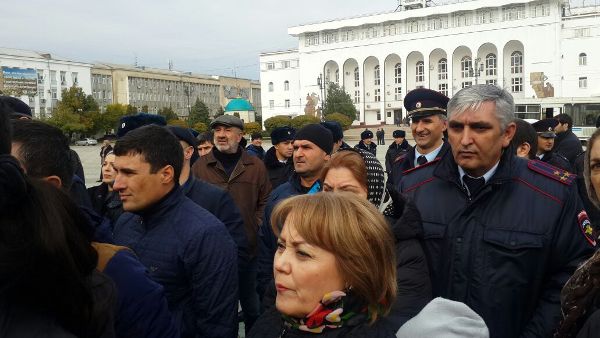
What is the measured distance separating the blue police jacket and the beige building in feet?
258

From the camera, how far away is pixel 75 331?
54.6 inches

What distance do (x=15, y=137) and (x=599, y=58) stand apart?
68.4 m

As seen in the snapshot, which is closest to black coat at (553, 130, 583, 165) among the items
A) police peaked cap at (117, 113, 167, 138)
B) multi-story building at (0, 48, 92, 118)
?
police peaked cap at (117, 113, 167, 138)

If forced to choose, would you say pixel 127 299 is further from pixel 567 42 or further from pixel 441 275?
pixel 567 42

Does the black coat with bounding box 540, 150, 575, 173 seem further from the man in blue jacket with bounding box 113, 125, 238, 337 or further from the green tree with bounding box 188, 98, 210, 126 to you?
the green tree with bounding box 188, 98, 210, 126

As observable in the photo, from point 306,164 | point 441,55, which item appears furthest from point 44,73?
point 306,164

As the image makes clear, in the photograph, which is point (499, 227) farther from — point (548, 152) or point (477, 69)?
point (477, 69)

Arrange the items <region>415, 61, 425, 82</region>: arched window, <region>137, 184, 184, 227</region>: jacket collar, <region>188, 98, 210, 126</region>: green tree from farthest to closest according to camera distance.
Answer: <region>415, 61, 425, 82</region>: arched window, <region>188, 98, 210, 126</region>: green tree, <region>137, 184, 184, 227</region>: jacket collar

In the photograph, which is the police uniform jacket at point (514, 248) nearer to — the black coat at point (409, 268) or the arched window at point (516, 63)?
the black coat at point (409, 268)

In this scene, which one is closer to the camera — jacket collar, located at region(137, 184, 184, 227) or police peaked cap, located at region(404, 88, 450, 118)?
jacket collar, located at region(137, 184, 184, 227)

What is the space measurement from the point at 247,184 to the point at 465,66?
70.1 metres

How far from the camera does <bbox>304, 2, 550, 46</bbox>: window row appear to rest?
6581 centimetres

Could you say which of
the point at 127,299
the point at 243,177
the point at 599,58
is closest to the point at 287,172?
the point at 243,177

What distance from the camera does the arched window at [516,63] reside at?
219ft
